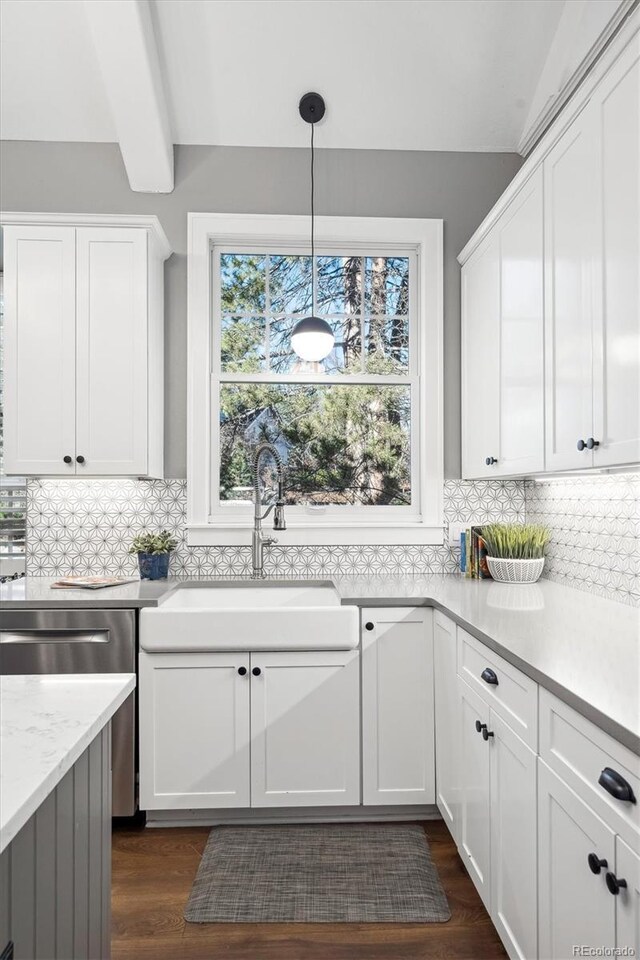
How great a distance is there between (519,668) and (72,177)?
3.03 metres

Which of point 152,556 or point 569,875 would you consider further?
point 152,556

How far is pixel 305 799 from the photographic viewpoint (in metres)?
2.42

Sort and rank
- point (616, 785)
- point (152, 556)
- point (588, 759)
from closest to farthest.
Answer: point (616, 785)
point (588, 759)
point (152, 556)

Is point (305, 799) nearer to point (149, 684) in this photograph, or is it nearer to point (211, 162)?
point (149, 684)

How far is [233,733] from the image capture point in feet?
7.88

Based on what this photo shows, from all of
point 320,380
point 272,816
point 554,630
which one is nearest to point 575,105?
point 554,630

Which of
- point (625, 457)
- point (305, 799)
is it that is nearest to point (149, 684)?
point (305, 799)

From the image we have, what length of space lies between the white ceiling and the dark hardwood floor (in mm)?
3053

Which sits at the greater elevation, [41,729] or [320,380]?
[320,380]

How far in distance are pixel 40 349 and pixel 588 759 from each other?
2.58 m

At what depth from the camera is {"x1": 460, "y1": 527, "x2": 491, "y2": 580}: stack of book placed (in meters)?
2.91

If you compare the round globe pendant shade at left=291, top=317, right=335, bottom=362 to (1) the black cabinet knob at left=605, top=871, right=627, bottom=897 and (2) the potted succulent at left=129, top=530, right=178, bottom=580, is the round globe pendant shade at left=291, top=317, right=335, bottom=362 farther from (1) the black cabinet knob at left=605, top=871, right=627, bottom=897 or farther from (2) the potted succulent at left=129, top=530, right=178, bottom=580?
(1) the black cabinet knob at left=605, top=871, right=627, bottom=897

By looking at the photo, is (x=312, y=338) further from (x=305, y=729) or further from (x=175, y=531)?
(x=305, y=729)

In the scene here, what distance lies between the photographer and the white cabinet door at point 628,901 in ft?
3.32
